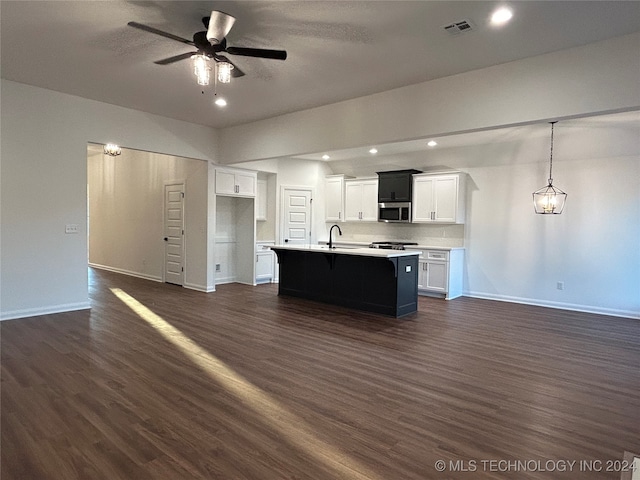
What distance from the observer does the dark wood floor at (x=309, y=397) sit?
7.24ft

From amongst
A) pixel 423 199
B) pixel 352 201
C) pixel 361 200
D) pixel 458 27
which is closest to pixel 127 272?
pixel 352 201

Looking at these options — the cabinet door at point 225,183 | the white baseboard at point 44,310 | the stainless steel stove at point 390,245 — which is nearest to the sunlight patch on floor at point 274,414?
the white baseboard at point 44,310

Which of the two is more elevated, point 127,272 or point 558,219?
point 558,219

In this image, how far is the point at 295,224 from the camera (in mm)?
8930

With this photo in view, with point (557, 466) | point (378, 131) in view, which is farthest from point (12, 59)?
point (557, 466)

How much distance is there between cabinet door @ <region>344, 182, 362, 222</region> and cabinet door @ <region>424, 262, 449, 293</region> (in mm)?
2114

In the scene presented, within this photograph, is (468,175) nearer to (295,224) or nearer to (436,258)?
(436,258)

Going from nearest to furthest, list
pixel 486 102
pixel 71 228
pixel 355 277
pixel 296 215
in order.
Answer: pixel 486 102, pixel 71 228, pixel 355 277, pixel 296 215

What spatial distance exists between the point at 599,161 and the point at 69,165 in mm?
7967

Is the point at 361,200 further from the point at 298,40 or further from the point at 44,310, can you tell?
the point at 44,310

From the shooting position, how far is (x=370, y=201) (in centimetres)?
850

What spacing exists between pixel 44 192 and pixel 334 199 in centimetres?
554

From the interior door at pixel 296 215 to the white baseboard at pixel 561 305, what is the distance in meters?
3.69

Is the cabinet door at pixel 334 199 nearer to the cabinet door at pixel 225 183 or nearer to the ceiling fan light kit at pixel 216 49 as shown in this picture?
the cabinet door at pixel 225 183
